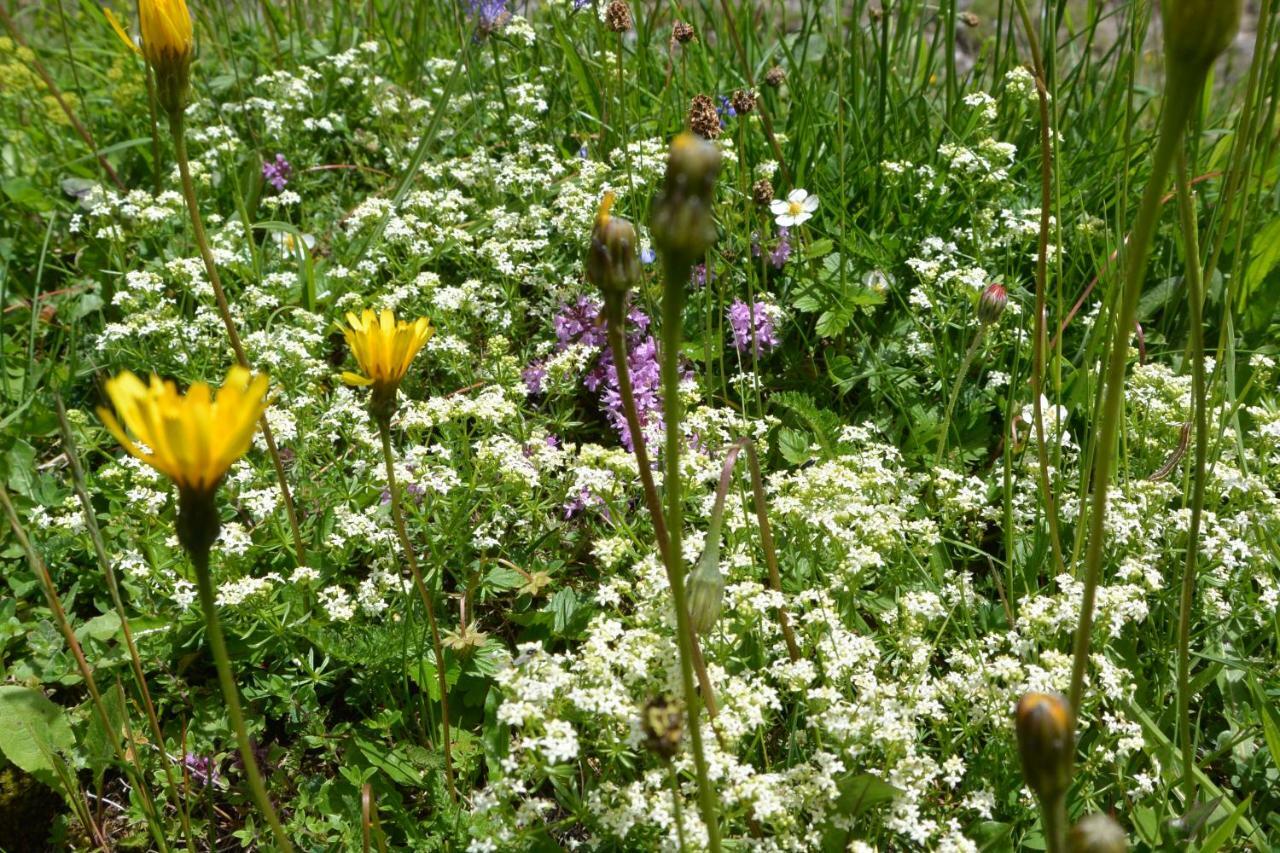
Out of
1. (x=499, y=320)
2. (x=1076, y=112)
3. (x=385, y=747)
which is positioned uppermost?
(x=1076, y=112)

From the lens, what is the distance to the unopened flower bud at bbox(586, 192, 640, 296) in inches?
39.8

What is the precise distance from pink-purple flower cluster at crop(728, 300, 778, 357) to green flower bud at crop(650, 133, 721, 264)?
168 cm

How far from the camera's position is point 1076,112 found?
3365mm

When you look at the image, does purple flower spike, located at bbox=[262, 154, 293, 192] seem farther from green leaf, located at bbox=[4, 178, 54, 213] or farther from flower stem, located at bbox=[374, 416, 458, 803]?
flower stem, located at bbox=[374, 416, 458, 803]

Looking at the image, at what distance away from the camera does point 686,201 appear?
2.83ft

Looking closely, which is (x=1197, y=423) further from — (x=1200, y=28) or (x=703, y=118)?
(x=703, y=118)

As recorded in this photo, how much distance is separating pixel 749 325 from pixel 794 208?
36 cm

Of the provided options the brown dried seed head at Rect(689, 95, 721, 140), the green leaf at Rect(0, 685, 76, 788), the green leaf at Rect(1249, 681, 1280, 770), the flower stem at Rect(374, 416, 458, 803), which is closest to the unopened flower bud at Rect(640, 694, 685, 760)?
the flower stem at Rect(374, 416, 458, 803)

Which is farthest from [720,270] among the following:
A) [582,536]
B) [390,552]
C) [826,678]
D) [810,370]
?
[826,678]

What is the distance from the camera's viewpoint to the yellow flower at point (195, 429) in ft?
3.19

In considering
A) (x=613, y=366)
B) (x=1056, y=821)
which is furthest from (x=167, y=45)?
(x=1056, y=821)

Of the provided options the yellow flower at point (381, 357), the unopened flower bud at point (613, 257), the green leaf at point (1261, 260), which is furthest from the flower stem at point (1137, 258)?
the green leaf at point (1261, 260)

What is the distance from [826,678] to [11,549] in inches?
69.9

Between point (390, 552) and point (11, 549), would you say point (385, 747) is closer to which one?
point (390, 552)
